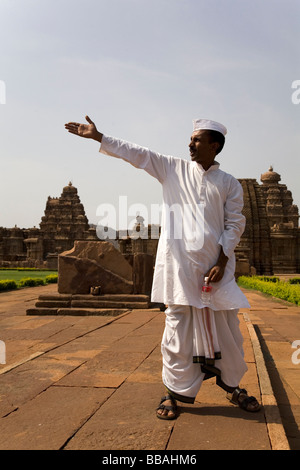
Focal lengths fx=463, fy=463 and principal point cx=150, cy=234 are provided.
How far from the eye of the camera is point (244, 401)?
2555 millimetres

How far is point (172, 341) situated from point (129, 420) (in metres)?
0.49

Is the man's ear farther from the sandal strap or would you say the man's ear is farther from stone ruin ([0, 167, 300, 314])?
stone ruin ([0, 167, 300, 314])

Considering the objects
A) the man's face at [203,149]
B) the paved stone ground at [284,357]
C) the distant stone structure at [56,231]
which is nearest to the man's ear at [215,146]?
the man's face at [203,149]

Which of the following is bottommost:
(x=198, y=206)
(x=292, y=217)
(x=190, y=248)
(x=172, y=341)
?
(x=172, y=341)

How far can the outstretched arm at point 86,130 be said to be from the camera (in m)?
2.91

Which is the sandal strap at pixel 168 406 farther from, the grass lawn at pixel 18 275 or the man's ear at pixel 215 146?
the grass lawn at pixel 18 275

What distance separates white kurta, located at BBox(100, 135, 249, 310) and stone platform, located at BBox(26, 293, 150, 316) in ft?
15.2

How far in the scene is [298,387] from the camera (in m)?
3.36

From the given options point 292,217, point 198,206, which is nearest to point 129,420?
point 198,206

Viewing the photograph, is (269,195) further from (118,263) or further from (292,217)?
(118,263)

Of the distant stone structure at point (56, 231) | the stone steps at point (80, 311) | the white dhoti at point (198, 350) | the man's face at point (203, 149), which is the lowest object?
the stone steps at point (80, 311)

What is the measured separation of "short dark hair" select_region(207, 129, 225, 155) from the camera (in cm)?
288

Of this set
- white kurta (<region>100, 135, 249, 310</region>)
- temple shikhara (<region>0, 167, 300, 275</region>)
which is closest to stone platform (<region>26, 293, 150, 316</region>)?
temple shikhara (<region>0, 167, 300, 275</region>)
